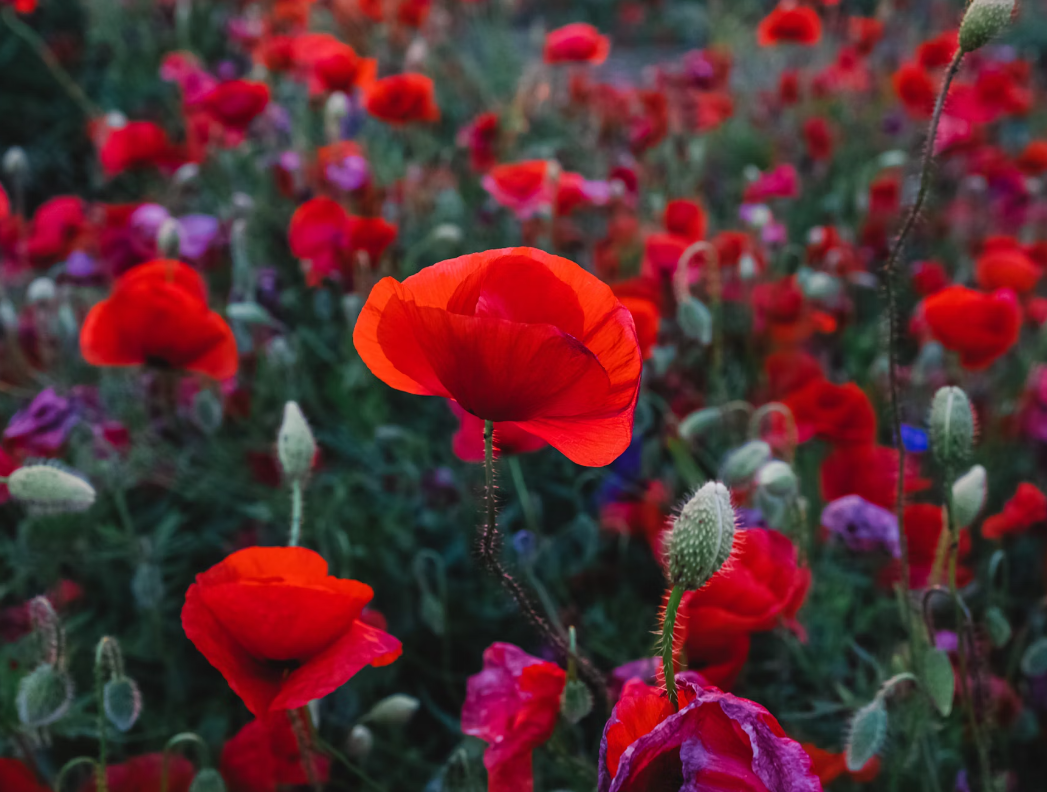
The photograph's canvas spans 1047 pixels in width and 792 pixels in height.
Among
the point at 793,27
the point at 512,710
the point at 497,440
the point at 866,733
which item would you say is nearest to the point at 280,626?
→ the point at 512,710

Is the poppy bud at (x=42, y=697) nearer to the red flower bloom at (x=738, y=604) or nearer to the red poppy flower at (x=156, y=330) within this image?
the red poppy flower at (x=156, y=330)

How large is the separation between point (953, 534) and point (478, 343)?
0.60 metres

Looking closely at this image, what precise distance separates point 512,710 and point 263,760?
297 millimetres

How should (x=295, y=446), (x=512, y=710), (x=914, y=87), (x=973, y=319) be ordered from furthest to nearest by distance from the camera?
(x=914, y=87)
(x=973, y=319)
(x=295, y=446)
(x=512, y=710)

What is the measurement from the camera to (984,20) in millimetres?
740

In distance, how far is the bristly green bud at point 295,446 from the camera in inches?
37.9

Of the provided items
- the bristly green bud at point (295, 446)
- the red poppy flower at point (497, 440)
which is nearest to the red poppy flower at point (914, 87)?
the red poppy flower at point (497, 440)

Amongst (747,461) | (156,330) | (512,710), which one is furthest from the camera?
(156,330)

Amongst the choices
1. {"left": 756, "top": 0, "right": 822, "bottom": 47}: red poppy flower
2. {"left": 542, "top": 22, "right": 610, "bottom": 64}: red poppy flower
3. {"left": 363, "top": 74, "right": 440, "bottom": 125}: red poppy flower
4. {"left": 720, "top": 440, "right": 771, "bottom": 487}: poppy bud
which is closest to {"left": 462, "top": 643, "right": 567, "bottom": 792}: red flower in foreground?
{"left": 720, "top": 440, "right": 771, "bottom": 487}: poppy bud

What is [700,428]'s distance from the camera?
48.1 inches

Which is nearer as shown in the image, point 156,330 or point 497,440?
point 497,440

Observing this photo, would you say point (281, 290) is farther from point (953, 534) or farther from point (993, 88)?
point (993, 88)

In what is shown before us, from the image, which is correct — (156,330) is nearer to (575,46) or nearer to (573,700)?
(573,700)

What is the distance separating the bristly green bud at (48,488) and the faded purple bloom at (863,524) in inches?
33.4
